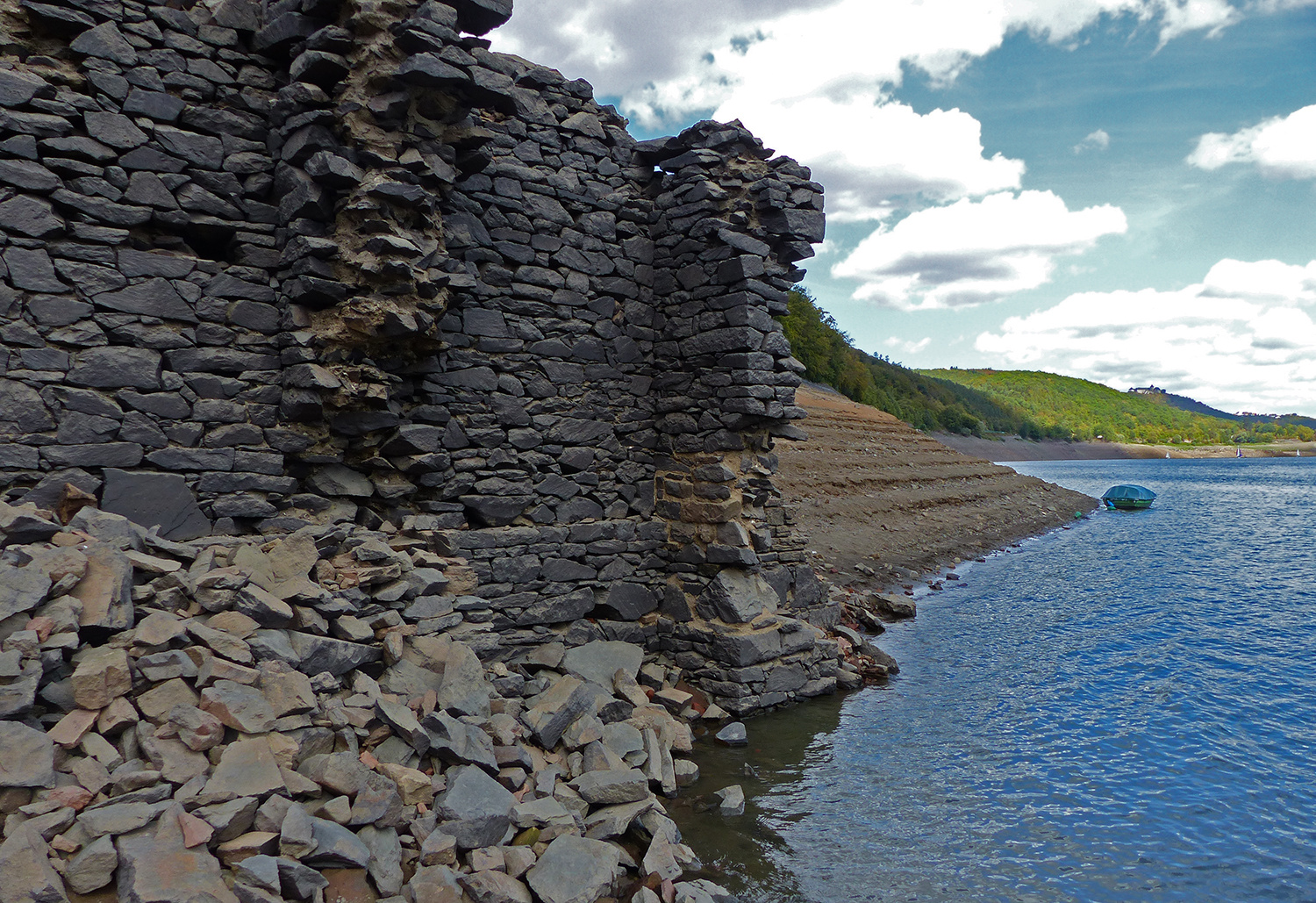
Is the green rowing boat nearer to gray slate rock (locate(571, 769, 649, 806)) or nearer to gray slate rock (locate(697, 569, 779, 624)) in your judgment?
gray slate rock (locate(697, 569, 779, 624))

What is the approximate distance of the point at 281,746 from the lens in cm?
462

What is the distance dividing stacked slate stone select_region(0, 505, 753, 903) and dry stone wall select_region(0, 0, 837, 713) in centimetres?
99

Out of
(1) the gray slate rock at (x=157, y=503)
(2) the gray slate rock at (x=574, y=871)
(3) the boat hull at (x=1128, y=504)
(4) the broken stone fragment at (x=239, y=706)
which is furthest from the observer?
(3) the boat hull at (x=1128, y=504)

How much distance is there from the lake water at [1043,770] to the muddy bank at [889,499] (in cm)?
409

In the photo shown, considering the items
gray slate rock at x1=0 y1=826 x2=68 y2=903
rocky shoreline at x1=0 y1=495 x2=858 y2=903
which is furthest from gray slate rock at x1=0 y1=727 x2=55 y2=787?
gray slate rock at x1=0 y1=826 x2=68 y2=903

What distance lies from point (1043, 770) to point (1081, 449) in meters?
142

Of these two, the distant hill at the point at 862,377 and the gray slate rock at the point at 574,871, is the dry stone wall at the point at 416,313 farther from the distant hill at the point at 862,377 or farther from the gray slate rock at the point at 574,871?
the distant hill at the point at 862,377

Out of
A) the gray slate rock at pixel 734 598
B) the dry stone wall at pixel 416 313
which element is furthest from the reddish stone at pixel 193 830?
the gray slate rock at pixel 734 598

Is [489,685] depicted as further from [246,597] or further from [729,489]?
[729,489]

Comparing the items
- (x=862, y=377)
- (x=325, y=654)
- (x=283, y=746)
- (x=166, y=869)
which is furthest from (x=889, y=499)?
(x=862, y=377)

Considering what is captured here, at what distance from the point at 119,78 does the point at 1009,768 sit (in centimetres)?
1083

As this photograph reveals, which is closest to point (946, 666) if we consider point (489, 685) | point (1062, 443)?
point (489, 685)

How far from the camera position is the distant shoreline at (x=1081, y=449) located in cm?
8027

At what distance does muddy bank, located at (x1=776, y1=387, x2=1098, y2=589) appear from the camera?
813 inches
